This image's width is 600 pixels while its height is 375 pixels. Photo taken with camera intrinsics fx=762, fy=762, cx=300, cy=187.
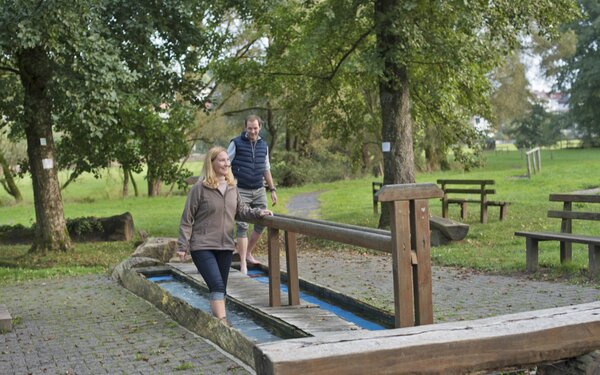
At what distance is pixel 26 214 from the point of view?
1176 inches

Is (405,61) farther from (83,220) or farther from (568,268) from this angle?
(83,220)

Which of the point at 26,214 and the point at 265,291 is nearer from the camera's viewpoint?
the point at 265,291

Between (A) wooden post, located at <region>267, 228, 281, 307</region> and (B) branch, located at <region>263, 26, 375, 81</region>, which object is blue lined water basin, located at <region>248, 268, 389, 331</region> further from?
(B) branch, located at <region>263, 26, 375, 81</region>

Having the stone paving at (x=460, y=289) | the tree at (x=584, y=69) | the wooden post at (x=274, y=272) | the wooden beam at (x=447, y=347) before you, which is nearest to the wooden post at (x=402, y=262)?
the wooden beam at (x=447, y=347)

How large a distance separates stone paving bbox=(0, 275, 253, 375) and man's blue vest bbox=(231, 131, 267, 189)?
200cm

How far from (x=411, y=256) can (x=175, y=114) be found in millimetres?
12807

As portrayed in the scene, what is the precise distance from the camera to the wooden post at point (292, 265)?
7.75 m

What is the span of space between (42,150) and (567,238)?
34.9 ft

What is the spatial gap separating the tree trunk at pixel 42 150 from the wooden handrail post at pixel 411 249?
1130 centimetres

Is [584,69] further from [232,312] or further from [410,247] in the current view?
[410,247]

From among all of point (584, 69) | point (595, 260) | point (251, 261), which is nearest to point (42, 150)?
point (251, 261)

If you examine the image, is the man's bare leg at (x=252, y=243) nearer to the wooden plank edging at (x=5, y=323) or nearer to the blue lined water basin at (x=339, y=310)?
the blue lined water basin at (x=339, y=310)

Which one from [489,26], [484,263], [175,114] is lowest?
[484,263]

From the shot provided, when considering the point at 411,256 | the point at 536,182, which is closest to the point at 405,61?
the point at 411,256
